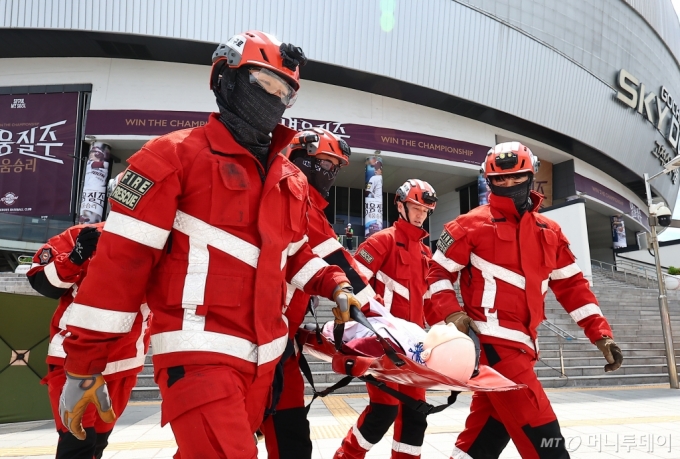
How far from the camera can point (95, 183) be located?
19.3 m

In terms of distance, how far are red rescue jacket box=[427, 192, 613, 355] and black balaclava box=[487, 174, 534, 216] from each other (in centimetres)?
5

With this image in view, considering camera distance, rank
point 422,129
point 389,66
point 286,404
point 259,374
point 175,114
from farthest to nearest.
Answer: point 422,129
point 389,66
point 175,114
point 286,404
point 259,374

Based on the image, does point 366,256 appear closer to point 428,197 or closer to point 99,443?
point 428,197

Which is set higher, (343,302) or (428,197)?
(428,197)

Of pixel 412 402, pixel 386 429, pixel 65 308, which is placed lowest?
pixel 386 429

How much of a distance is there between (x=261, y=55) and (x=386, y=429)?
282 centimetres

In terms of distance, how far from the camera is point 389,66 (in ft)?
70.7

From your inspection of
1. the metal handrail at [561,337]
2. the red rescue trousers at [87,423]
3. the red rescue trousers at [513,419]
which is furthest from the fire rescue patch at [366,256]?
the metal handrail at [561,337]

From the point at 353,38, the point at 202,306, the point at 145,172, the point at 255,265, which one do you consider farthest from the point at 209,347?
the point at 353,38

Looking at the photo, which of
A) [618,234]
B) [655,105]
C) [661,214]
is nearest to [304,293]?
[661,214]

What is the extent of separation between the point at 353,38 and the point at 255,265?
70.6 ft

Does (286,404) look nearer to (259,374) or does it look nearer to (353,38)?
(259,374)

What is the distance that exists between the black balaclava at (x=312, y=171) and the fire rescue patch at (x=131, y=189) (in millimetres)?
1835

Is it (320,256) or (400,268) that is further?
(400,268)
